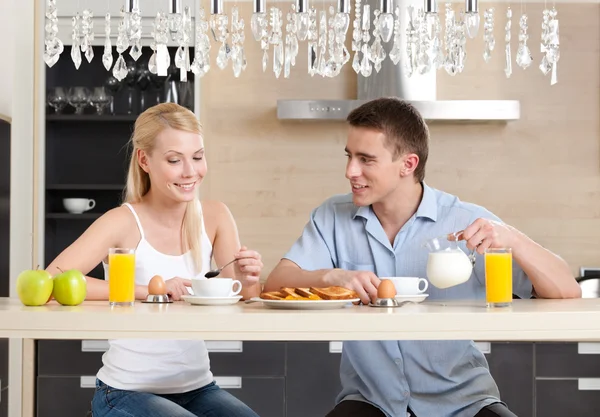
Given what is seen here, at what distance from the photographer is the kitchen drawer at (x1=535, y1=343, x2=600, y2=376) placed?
3523 millimetres

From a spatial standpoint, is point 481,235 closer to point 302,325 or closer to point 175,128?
point 302,325

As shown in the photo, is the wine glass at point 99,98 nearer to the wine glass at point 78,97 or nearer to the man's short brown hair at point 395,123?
the wine glass at point 78,97

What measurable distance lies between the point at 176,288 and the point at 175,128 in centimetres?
50

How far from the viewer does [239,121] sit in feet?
14.6

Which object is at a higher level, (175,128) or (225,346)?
(175,128)

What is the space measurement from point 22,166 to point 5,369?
0.91m

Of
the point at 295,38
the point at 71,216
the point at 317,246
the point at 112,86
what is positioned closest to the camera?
the point at 317,246

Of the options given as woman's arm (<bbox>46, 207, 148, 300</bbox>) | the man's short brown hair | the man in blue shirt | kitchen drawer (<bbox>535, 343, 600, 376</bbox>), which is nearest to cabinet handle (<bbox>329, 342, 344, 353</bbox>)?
kitchen drawer (<bbox>535, 343, 600, 376</bbox>)

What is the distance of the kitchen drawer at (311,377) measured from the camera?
360 centimetres

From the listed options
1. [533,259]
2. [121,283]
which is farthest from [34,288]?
[533,259]

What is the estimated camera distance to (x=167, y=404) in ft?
6.81

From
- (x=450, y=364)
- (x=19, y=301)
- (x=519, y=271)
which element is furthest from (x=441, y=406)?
(x=19, y=301)

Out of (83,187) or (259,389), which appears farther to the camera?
(83,187)

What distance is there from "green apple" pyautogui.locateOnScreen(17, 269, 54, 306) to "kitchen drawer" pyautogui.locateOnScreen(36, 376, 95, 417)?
1.84m
